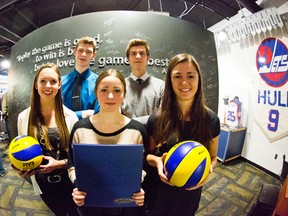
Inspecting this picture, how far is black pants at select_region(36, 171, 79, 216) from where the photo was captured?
56.9 inches

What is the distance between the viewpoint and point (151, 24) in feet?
9.21

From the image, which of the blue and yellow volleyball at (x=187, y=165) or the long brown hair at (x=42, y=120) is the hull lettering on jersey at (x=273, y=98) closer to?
the blue and yellow volleyball at (x=187, y=165)

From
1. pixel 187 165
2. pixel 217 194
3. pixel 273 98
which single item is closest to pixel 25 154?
pixel 187 165

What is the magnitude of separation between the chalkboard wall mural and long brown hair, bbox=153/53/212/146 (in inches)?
62.6

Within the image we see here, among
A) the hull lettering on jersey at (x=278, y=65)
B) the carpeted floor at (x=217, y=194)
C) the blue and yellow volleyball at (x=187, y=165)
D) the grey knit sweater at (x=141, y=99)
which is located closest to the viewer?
the blue and yellow volleyball at (x=187, y=165)

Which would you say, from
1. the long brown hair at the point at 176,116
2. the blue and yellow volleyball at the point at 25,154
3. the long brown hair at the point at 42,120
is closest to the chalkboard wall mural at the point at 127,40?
the long brown hair at the point at 42,120

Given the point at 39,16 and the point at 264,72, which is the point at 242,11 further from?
the point at 39,16

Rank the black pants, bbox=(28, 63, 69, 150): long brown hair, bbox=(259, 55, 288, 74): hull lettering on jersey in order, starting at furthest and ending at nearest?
bbox=(259, 55, 288, 74): hull lettering on jersey
the black pants
bbox=(28, 63, 69, 150): long brown hair

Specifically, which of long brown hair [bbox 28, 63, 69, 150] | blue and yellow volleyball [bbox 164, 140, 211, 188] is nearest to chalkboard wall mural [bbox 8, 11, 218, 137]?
long brown hair [bbox 28, 63, 69, 150]

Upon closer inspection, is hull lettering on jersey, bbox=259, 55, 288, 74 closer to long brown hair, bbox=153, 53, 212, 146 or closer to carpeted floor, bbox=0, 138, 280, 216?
carpeted floor, bbox=0, 138, 280, 216

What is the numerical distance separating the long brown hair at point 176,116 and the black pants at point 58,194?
0.92 m

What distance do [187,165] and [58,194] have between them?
1210 millimetres

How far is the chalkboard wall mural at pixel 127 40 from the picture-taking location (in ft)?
9.17

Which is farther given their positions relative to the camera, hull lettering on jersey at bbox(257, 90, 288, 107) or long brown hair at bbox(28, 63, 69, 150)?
hull lettering on jersey at bbox(257, 90, 288, 107)
